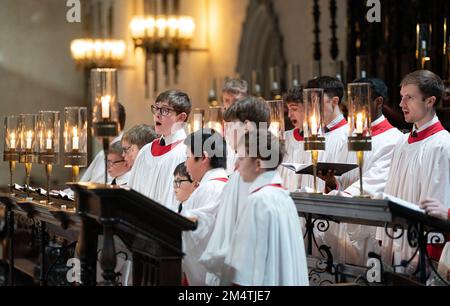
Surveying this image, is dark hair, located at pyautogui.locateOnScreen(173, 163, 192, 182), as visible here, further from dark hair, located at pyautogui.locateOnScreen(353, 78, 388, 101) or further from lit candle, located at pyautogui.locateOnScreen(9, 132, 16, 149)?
lit candle, located at pyautogui.locateOnScreen(9, 132, 16, 149)

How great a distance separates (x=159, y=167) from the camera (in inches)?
297

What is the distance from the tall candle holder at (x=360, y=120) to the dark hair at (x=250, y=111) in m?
0.55

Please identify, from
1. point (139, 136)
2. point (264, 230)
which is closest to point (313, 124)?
point (264, 230)

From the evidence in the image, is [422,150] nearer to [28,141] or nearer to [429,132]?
[429,132]

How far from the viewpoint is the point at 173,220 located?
516 cm

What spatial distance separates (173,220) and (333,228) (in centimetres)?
259

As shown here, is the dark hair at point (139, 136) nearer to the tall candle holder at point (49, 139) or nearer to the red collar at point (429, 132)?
the tall candle holder at point (49, 139)

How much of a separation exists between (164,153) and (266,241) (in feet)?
8.98

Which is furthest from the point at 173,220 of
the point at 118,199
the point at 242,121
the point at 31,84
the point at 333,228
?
the point at 31,84

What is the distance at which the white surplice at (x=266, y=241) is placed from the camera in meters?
4.98

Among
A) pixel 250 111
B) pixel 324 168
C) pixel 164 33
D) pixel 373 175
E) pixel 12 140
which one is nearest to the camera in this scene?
pixel 250 111

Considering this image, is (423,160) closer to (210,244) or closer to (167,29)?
(210,244)

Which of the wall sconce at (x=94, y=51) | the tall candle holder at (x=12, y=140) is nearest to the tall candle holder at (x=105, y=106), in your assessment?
the tall candle holder at (x=12, y=140)

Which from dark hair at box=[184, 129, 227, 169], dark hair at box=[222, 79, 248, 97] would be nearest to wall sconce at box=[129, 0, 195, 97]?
dark hair at box=[222, 79, 248, 97]
